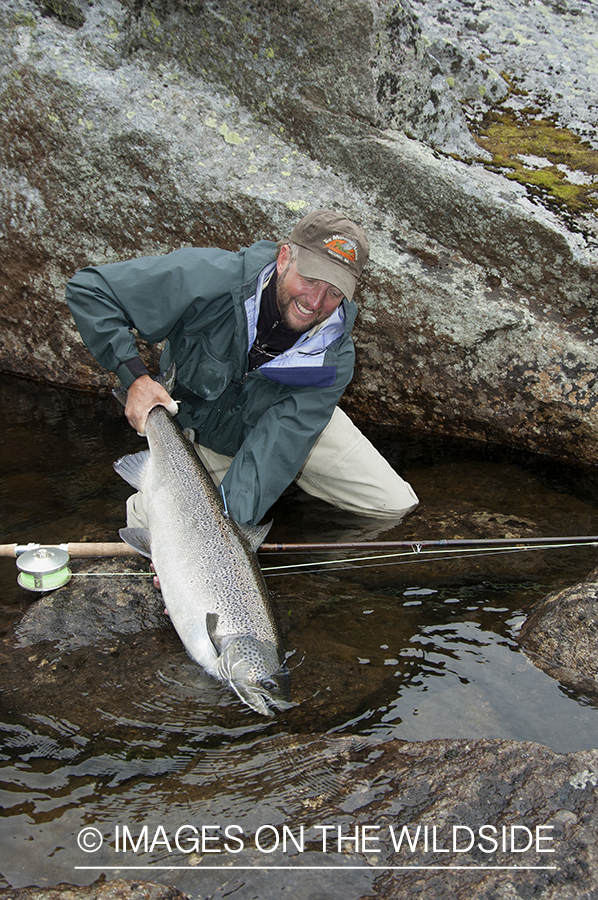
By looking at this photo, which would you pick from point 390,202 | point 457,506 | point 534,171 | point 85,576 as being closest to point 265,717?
point 85,576

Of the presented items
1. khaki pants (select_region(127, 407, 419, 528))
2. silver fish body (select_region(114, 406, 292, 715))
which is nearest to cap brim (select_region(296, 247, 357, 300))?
silver fish body (select_region(114, 406, 292, 715))

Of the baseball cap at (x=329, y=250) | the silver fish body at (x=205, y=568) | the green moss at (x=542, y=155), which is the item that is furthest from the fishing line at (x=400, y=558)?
the green moss at (x=542, y=155)

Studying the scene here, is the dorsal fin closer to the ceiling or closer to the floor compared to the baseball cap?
closer to the floor

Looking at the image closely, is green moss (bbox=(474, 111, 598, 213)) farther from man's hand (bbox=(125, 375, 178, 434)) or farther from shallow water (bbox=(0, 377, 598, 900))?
man's hand (bbox=(125, 375, 178, 434))

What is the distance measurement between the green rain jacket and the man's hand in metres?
0.12

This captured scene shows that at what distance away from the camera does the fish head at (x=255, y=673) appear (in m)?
3.10

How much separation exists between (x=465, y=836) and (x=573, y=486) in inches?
146

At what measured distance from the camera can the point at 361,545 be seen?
184 inches

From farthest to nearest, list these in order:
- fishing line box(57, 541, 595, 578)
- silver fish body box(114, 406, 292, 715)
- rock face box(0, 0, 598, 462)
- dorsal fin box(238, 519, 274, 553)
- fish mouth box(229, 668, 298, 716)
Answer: rock face box(0, 0, 598, 462), fishing line box(57, 541, 595, 578), dorsal fin box(238, 519, 274, 553), silver fish body box(114, 406, 292, 715), fish mouth box(229, 668, 298, 716)

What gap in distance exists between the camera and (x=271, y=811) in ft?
8.20

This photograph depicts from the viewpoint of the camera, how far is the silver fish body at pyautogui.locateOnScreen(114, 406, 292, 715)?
10.4ft

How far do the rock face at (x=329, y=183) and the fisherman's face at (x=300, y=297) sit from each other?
1496mm

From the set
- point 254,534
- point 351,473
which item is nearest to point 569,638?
point 254,534

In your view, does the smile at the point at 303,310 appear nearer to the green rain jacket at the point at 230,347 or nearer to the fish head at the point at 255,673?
the green rain jacket at the point at 230,347
